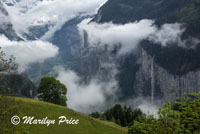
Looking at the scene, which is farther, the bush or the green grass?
the bush

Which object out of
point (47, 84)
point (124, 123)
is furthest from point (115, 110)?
point (47, 84)

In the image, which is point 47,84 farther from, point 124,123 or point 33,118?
point 124,123

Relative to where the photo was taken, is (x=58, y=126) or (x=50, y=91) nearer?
(x=58, y=126)

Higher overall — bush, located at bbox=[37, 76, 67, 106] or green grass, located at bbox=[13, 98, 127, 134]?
bush, located at bbox=[37, 76, 67, 106]

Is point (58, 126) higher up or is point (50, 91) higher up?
point (50, 91)

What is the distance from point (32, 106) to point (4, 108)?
2928 centimetres

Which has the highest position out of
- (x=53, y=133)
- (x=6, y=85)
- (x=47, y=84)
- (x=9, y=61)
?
(x=47, y=84)

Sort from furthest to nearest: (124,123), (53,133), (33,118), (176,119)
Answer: (124,123)
(33,118)
(53,133)
(176,119)

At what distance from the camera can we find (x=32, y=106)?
49.9m

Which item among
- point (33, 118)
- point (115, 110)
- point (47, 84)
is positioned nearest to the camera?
point (33, 118)

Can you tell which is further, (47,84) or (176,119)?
(47,84)

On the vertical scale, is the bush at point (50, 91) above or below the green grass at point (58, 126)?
above

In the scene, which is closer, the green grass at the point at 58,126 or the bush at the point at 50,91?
the green grass at the point at 58,126

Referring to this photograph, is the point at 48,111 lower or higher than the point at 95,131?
higher
